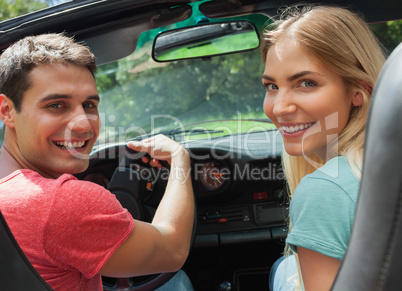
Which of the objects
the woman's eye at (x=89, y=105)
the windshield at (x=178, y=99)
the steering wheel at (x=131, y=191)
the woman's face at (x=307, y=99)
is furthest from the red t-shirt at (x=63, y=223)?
the windshield at (x=178, y=99)

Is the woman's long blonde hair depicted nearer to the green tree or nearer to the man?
the man

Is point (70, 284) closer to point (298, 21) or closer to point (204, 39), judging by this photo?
point (298, 21)

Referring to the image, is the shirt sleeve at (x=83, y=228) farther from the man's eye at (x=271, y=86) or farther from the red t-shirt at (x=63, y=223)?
the man's eye at (x=271, y=86)

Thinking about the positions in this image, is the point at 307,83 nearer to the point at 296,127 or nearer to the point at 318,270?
the point at 296,127

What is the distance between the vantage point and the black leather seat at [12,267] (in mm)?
1217

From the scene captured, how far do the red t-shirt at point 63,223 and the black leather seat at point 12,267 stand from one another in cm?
21

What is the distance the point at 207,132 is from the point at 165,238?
2.18m

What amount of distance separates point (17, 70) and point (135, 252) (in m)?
0.85

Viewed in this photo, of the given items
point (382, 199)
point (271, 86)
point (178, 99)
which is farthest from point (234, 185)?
point (382, 199)

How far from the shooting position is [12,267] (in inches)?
48.6

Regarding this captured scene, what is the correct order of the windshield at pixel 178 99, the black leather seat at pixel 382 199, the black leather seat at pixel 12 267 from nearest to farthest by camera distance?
the black leather seat at pixel 382 199
the black leather seat at pixel 12 267
the windshield at pixel 178 99

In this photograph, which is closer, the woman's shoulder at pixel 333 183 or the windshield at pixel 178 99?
the woman's shoulder at pixel 333 183

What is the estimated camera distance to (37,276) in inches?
51.3

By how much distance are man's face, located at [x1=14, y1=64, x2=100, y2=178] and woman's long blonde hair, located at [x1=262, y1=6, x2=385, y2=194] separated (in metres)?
0.84
